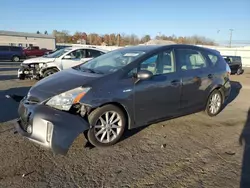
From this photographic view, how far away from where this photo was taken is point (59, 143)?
3359mm

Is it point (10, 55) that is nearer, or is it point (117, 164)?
point (117, 164)

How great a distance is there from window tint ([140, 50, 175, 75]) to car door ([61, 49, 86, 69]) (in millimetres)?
6629

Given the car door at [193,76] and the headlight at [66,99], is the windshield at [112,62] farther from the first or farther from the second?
the car door at [193,76]

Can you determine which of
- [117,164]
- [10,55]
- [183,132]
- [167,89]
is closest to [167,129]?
[183,132]

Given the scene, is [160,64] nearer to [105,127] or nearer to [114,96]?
[114,96]

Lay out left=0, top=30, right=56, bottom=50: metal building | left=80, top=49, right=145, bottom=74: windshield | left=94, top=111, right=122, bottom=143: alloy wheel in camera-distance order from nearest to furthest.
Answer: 1. left=94, top=111, right=122, bottom=143: alloy wheel
2. left=80, top=49, right=145, bottom=74: windshield
3. left=0, top=30, right=56, bottom=50: metal building

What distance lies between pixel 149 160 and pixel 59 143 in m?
1.32

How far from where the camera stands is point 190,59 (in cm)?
522

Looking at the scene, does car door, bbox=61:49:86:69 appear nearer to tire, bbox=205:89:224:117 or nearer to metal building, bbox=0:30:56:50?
tire, bbox=205:89:224:117

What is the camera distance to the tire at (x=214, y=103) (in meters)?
5.78

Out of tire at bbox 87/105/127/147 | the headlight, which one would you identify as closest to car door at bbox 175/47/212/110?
tire at bbox 87/105/127/147

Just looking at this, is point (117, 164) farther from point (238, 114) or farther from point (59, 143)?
point (238, 114)

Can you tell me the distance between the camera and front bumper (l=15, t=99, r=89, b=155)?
3.36 meters

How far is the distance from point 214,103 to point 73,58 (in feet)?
22.4
